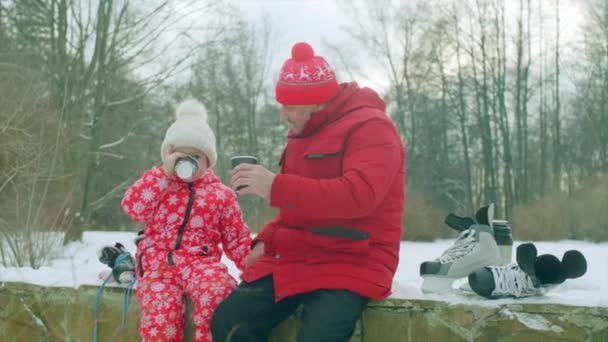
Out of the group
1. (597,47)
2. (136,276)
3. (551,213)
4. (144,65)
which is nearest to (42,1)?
(144,65)

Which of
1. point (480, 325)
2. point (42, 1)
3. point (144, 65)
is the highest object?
point (42, 1)

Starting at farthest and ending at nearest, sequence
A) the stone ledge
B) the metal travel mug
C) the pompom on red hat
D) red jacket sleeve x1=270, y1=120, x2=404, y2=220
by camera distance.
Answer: the metal travel mug
the pompom on red hat
the stone ledge
red jacket sleeve x1=270, y1=120, x2=404, y2=220

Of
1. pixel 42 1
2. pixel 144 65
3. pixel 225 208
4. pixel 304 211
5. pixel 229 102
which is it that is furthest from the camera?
pixel 229 102

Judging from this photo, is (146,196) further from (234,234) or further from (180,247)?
(234,234)

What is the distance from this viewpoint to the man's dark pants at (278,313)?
2129 millimetres

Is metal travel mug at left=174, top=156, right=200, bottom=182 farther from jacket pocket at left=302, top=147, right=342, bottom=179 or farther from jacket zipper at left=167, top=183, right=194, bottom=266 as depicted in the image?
jacket pocket at left=302, top=147, right=342, bottom=179

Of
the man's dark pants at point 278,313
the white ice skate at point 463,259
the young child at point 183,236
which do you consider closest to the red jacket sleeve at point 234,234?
the young child at point 183,236

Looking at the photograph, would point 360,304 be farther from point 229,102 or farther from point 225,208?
point 229,102

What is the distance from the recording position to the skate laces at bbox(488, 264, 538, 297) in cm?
232

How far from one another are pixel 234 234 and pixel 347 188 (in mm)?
838

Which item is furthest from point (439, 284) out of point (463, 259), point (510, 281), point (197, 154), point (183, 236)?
point (197, 154)

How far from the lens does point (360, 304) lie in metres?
2.22

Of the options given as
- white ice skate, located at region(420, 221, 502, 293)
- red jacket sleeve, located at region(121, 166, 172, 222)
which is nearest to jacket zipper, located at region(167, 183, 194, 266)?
red jacket sleeve, located at region(121, 166, 172, 222)

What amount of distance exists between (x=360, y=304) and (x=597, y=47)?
800 inches
